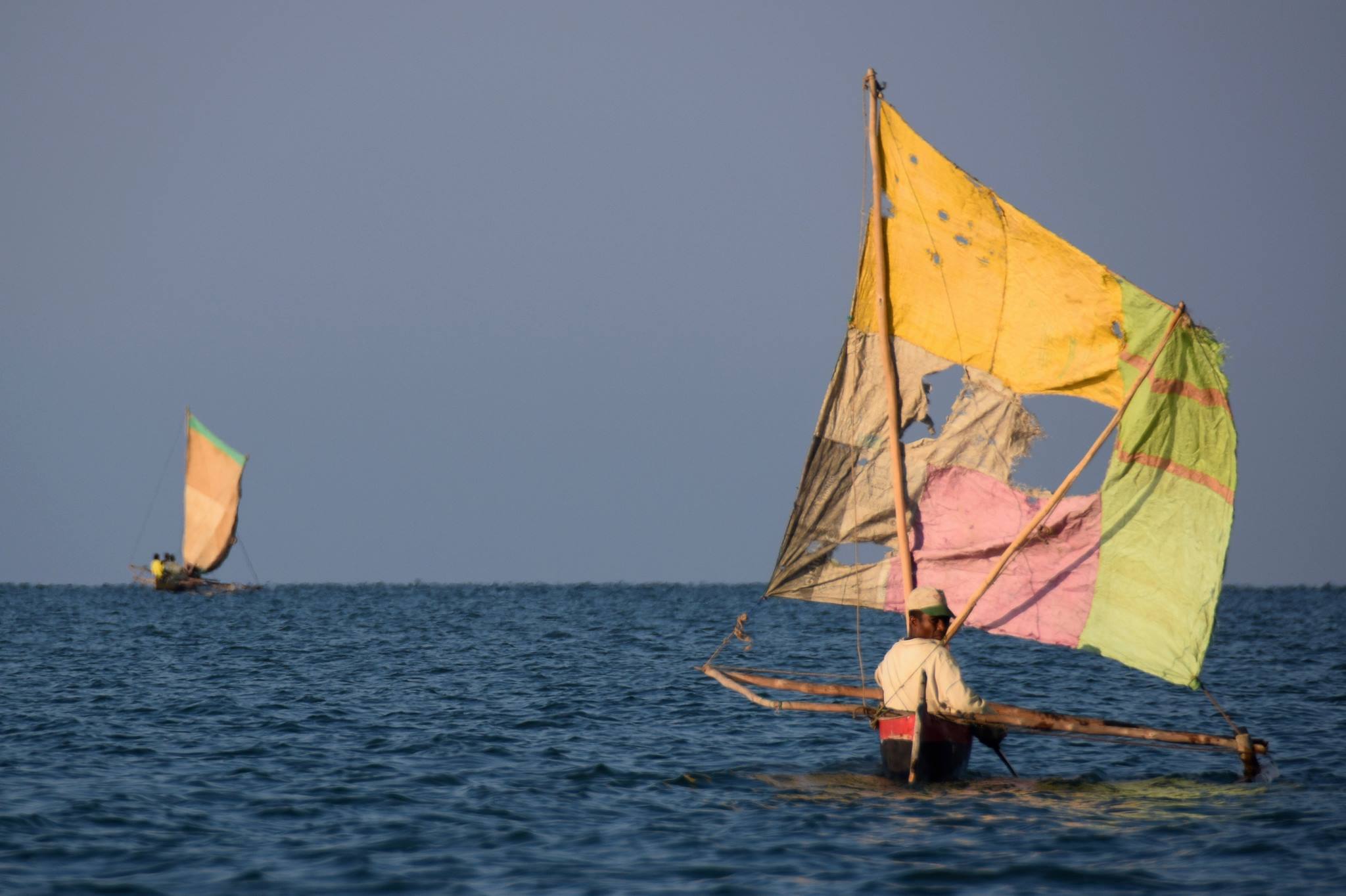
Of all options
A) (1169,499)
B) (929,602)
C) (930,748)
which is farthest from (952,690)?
(1169,499)

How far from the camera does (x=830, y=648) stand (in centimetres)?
3716

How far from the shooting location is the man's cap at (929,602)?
562 inches

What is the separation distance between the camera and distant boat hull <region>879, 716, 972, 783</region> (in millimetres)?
14188

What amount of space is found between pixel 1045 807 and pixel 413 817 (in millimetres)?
6344

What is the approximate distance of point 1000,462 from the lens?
49.1 feet

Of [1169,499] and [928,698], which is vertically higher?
[1169,499]

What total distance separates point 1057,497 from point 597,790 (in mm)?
5954

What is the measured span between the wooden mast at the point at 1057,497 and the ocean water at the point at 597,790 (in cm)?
194

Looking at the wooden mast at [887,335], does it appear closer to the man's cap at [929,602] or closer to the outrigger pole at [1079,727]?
the man's cap at [929,602]

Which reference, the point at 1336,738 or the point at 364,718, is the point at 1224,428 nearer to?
the point at 1336,738

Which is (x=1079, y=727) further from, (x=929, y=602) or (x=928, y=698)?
(x=929, y=602)

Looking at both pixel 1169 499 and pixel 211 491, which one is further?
pixel 211 491

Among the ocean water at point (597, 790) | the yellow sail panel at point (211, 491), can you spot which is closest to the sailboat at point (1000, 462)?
the ocean water at point (597, 790)

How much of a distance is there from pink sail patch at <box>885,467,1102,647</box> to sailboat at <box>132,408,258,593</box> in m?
57.7
